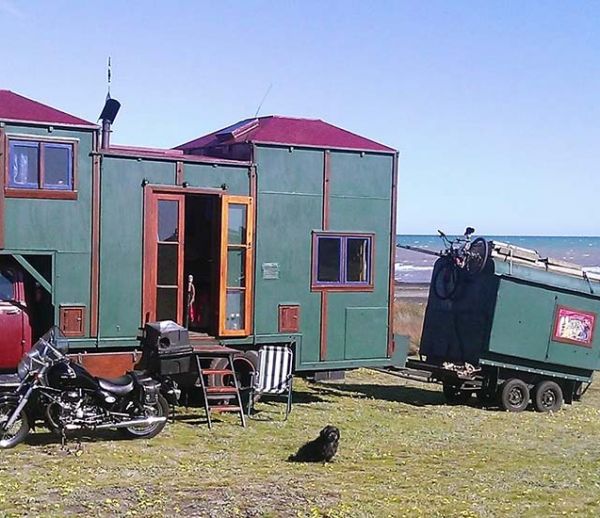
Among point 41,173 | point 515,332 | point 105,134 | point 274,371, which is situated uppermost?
point 105,134

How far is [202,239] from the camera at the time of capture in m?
13.9

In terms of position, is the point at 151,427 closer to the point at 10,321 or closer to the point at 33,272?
the point at 10,321

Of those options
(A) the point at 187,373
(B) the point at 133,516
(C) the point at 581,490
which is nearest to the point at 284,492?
(B) the point at 133,516

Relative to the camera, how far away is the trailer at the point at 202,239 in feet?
39.8

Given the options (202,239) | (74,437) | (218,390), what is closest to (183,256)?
(202,239)

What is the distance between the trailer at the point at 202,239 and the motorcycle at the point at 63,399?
5.20 ft

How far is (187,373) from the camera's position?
12406 mm

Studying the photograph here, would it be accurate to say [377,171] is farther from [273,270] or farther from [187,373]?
[187,373]

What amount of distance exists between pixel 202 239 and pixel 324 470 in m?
4.93

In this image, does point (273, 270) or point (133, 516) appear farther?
point (273, 270)

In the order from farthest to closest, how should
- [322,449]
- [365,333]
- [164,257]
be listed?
1. [365,333]
2. [164,257]
3. [322,449]

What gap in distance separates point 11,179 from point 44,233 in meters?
0.77

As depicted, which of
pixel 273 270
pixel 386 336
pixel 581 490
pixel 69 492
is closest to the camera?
pixel 69 492

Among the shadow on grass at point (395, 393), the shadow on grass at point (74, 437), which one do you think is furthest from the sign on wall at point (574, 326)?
the shadow on grass at point (74, 437)
